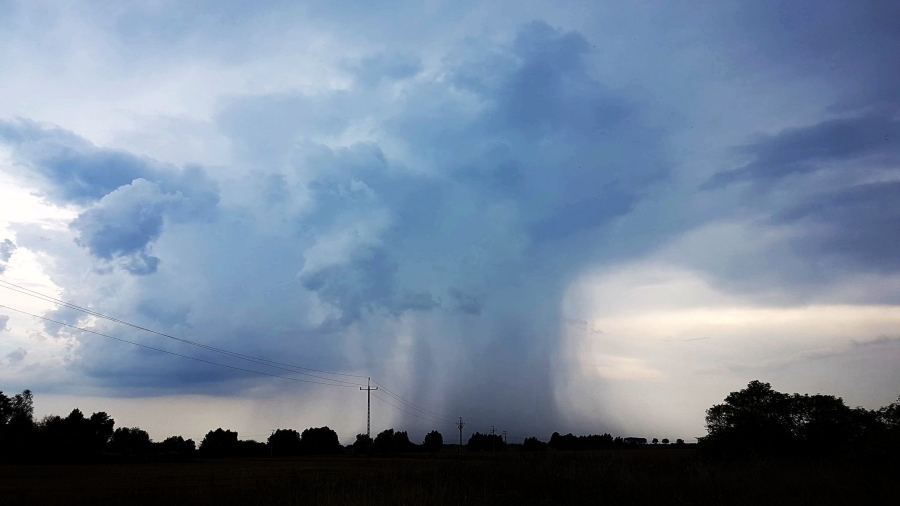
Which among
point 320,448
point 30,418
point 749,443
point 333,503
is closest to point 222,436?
point 320,448

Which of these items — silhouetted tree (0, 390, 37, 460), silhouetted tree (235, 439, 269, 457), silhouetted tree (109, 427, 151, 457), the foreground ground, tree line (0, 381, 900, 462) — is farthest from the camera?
silhouetted tree (235, 439, 269, 457)

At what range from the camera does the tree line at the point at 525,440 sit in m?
36.7

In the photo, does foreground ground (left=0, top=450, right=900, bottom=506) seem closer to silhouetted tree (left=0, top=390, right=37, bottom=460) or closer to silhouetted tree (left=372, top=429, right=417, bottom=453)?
silhouetted tree (left=0, top=390, right=37, bottom=460)

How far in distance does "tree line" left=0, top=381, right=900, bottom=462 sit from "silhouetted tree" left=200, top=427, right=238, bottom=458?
22 centimetres

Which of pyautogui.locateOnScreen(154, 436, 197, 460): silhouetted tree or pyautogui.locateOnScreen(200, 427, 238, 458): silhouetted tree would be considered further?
pyautogui.locateOnScreen(200, 427, 238, 458): silhouetted tree

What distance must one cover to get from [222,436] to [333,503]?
125817 millimetres

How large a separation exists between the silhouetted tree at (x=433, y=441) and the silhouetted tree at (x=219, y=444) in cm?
5007

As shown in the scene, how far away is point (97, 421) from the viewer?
10950cm

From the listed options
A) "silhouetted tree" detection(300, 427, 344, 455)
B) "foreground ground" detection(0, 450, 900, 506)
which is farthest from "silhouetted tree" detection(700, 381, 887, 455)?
"silhouetted tree" detection(300, 427, 344, 455)

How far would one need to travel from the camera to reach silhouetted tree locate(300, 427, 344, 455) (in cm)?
13500

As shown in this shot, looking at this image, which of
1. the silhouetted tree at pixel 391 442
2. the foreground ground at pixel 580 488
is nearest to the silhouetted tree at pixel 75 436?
the silhouetted tree at pixel 391 442

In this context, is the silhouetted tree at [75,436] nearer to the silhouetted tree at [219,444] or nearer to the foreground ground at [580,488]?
the silhouetted tree at [219,444]

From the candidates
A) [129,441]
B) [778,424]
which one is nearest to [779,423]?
[778,424]

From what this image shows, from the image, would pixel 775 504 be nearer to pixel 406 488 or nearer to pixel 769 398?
pixel 406 488
